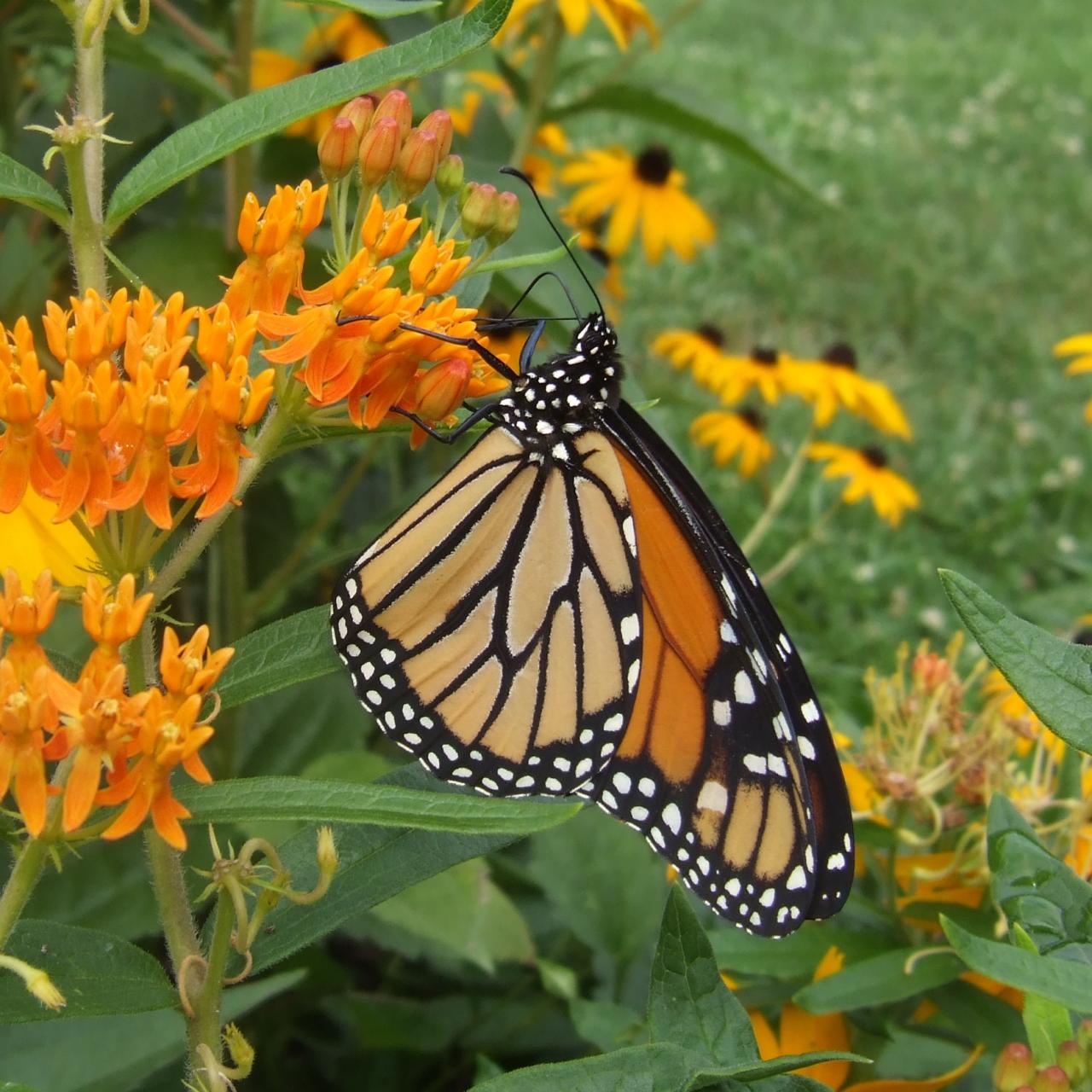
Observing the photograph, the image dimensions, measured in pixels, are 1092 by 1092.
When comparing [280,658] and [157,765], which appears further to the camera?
[280,658]

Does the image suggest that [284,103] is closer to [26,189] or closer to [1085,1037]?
[26,189]

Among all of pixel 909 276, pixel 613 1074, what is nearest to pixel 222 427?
pixel 613 1074

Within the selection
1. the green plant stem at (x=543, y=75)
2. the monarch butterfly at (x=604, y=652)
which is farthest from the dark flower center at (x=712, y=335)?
the monarch butterfly at (x=604, y=652)

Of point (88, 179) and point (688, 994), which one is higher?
point (88, 179)

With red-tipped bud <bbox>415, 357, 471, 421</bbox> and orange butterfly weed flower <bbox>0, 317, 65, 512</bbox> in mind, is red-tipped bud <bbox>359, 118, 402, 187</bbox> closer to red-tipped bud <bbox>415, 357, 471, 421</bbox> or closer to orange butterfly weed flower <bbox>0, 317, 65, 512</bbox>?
red-tipped bud <bbox>415, 357, 471, 421</bbox>

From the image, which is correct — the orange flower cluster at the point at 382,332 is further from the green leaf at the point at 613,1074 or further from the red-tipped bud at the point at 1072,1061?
the red-tipped bud at the point at 1072,1061

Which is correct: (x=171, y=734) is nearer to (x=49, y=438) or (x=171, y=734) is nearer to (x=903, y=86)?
(x=49, y=438)
